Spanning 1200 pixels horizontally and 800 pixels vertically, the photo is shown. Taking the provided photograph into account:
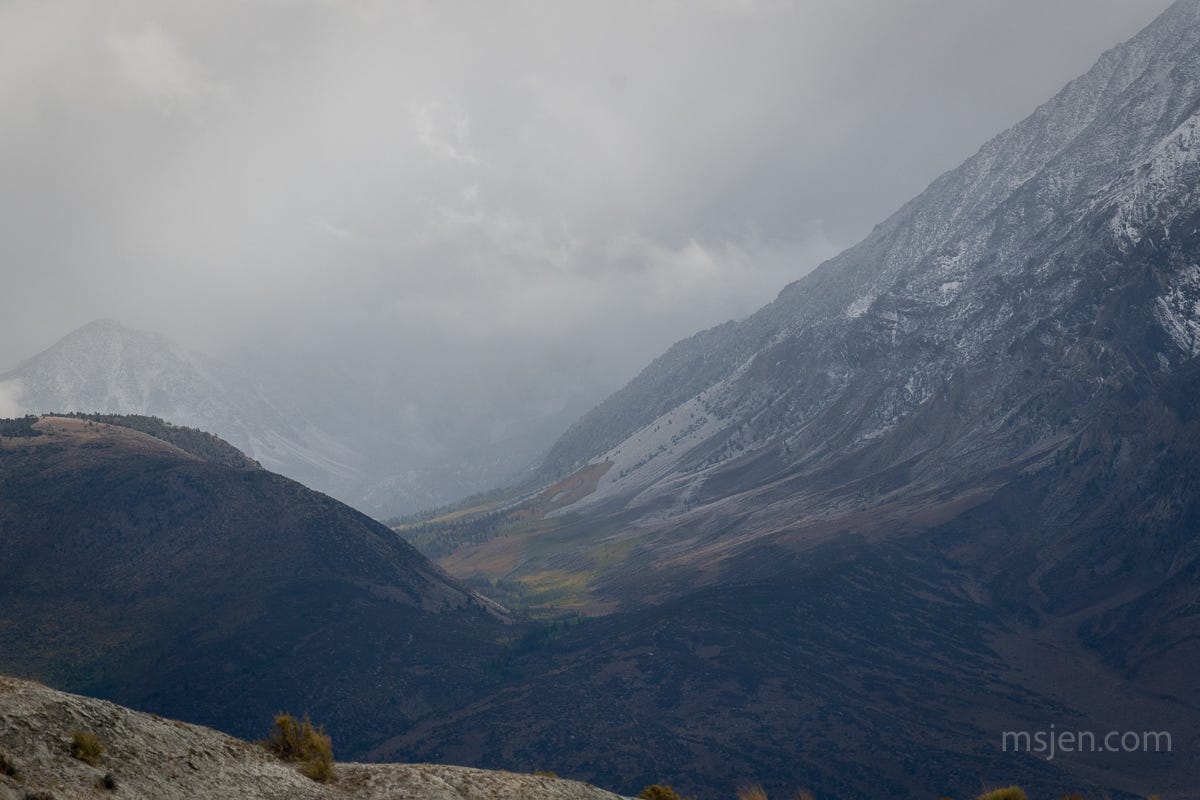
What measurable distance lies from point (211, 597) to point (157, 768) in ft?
408

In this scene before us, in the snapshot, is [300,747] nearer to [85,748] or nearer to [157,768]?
[157,768]

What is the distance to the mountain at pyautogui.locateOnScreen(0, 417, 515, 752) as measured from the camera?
118875mm

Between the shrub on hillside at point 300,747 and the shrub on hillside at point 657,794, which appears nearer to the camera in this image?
the shrub on hillside at point 300,747

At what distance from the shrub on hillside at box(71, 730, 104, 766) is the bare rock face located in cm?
12

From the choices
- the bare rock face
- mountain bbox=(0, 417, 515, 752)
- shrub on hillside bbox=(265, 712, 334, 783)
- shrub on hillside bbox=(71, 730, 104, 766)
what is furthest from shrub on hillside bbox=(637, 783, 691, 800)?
mountain bbox=(0, 417, 515, 752)

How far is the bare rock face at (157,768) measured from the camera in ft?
64.8

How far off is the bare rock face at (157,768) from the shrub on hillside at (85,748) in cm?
12

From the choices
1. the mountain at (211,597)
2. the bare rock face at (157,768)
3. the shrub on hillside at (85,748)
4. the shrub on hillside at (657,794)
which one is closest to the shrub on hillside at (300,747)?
the bare rock face at (157,768)

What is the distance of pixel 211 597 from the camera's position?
13638 cm

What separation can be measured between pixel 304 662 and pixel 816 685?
74.3 metres

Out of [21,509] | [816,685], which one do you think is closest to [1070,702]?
[816,685]

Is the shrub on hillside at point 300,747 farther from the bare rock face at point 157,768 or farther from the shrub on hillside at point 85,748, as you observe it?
the shrub on hillside at point 85,748

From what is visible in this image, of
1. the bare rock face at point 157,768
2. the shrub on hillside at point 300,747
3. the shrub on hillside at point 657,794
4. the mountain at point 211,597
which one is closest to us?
the bare rock face at point 157,768

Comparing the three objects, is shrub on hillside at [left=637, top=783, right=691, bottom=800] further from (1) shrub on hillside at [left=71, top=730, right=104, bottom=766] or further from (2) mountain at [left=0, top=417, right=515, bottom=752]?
(2) mountain at [left=0, top=417, right=515, bottom=752]
